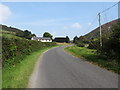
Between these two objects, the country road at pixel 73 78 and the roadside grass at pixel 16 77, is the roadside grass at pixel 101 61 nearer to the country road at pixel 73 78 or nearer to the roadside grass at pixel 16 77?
the country road at pixel 73 78

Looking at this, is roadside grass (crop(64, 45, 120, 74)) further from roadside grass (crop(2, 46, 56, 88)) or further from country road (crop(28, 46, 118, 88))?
roadside grass (crop(2, 46, 56, 88))

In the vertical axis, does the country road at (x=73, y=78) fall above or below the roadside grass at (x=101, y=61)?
below

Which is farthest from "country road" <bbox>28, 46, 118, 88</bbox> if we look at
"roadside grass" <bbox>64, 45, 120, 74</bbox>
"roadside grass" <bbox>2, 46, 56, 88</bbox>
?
"roadside grass" <bbox>64, 45, 120, 74</bbox>

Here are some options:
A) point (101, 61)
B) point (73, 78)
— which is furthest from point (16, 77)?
point (101, 61)

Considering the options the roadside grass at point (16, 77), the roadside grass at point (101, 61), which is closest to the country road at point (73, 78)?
the roadside grass at point (16, 77)

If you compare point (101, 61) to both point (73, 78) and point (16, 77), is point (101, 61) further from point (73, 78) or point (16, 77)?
point (16, 77)

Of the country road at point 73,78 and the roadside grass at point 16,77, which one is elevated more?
the roadside grass at point 16,77

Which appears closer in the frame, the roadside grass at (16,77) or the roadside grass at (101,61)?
the roadside grass at (16,77)

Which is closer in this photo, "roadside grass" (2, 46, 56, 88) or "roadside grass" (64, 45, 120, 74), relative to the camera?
"roadside grass" (2, 46, 56, 88)

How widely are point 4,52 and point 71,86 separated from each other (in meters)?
9.24

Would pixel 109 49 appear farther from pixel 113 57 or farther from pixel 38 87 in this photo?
pixel 38 87

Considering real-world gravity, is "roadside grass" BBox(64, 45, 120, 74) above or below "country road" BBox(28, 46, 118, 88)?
above

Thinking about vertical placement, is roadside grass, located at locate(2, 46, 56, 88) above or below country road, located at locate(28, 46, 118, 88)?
above

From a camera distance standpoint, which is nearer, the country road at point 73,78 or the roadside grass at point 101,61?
the country road at point 73,78
